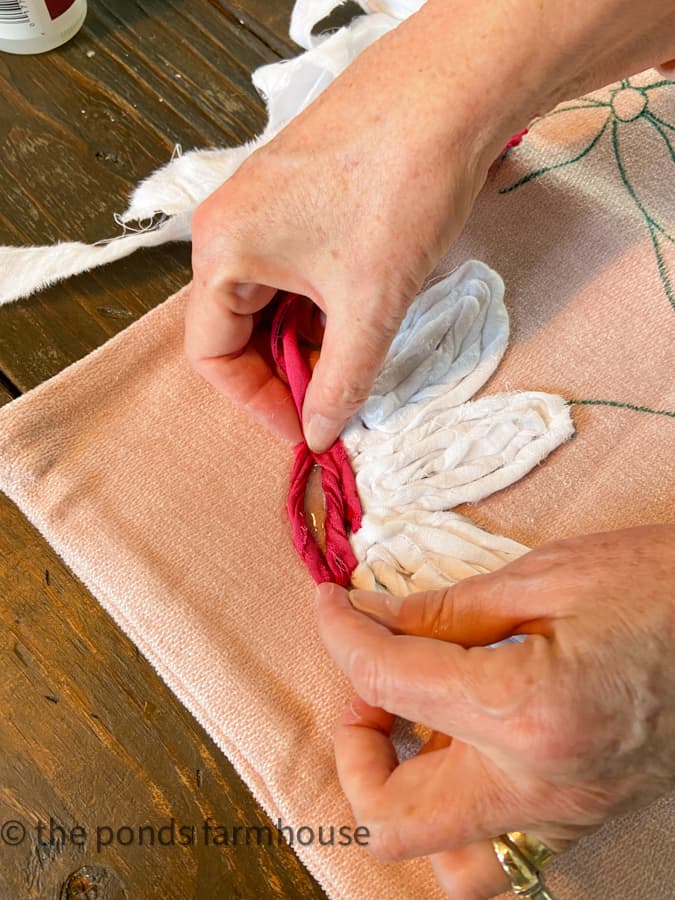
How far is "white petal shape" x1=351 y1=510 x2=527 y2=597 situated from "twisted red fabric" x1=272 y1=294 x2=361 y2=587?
0.01 metres

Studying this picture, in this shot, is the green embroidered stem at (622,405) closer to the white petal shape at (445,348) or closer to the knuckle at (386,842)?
the white petal shape at (445,348)

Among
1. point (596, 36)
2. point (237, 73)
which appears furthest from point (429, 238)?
point (237, 73)

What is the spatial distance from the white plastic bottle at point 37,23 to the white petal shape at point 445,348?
54 cm

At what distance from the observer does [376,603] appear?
1.89 feet

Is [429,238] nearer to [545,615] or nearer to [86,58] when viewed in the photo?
[545,615]

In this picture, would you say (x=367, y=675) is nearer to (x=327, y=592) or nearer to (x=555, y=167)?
(x=327, y=592)

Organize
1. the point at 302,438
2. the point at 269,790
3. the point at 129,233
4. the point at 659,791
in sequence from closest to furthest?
the point at 659,791 → the point at 269,790 → the point at 302,438 → the point at 129,233

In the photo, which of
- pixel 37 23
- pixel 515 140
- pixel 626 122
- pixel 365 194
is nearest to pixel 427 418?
pixel 365 194

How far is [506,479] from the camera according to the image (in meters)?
0.68

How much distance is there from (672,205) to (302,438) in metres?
0.48

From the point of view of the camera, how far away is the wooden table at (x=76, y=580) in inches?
23.3

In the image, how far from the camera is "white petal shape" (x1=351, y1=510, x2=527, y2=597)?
25.2 inches

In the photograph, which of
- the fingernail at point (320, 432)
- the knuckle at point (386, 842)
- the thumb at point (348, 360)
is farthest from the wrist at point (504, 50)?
the knuckle at point (386, 842)

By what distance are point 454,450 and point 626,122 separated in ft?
1.56
